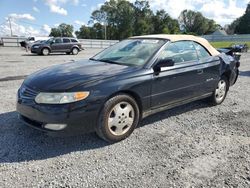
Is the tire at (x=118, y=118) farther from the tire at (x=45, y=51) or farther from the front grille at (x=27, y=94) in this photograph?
the tire at (x=45, y=51)

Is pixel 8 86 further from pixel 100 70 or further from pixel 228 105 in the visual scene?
pixel 228 105

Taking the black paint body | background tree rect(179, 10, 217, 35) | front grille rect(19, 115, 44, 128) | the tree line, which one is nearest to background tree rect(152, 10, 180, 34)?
the tree line

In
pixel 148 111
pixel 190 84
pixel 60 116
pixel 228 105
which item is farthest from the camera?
pixel 228 105

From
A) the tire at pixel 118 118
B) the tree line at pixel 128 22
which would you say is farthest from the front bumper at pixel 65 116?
the tree line at pixel 128 22

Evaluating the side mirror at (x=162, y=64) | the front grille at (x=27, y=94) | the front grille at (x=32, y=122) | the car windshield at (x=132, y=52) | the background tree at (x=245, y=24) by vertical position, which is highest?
the background tree at (x=245, y=24)

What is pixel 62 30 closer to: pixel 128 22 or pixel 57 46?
pixel 128 22

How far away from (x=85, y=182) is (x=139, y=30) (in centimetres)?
7753

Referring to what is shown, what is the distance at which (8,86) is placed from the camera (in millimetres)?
7309

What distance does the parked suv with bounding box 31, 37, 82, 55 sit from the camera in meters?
20.2

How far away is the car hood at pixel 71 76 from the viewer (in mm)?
3463

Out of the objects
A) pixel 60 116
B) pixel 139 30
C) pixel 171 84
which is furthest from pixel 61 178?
pixel 139 30

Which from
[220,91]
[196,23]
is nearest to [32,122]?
[220,91]

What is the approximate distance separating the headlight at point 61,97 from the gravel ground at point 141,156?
71cm

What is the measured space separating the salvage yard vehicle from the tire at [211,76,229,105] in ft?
0.96
